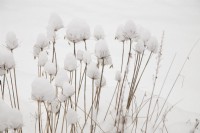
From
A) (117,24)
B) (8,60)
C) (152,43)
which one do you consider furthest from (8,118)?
(117,24)

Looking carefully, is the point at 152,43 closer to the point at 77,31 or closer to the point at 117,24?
the point at 77,31

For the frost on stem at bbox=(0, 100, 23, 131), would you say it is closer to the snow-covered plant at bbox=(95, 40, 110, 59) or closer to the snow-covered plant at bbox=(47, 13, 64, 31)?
the snow-covered plant at bbox=(95, 40, 110, 59)

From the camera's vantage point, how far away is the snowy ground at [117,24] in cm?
215

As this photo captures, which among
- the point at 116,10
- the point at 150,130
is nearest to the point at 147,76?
the point at 150,130

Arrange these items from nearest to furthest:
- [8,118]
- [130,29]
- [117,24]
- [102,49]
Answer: [8,118], [102,49], [130,29], [117,24]

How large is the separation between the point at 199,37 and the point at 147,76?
138 cm

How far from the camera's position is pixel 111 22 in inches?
168

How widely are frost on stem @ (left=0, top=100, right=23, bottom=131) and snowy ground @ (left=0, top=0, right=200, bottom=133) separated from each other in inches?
32.3

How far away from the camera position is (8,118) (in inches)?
27.2

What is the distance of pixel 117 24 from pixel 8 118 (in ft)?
11.8

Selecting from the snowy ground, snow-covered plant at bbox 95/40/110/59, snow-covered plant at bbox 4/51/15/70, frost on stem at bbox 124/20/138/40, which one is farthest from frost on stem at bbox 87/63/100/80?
the snowy ground

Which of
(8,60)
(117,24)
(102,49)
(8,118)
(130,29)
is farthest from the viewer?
(117,24)

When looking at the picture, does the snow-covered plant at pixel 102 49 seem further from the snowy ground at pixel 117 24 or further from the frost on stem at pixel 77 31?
the snowy ground at pixel 117 24

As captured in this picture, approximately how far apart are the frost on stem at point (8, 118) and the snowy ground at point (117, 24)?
82cm
